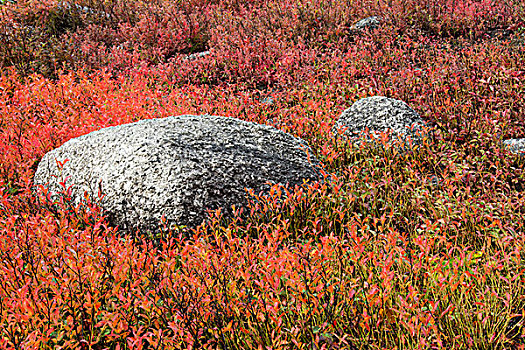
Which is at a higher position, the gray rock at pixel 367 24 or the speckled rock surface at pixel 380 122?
the gray rock at pixel 367 24

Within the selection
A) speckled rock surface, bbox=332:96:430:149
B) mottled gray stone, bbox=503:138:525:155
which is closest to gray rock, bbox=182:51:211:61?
speckled rock surface, bbox=332:96:430:149

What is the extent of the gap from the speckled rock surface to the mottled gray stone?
3.18 ft

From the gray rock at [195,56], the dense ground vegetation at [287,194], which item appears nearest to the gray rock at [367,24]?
the dense ground vegetation at [287,194]

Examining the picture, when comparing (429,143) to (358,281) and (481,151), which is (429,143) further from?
(358,281)

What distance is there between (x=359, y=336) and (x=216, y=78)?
7238mm

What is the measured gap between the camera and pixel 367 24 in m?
9.52

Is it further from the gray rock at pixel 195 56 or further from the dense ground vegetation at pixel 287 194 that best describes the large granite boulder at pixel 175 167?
the gray rock at pixel 195 56

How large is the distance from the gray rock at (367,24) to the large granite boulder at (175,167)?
595cm

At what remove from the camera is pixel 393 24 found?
367 inches

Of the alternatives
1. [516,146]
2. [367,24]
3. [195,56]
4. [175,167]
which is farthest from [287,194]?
[367,24]

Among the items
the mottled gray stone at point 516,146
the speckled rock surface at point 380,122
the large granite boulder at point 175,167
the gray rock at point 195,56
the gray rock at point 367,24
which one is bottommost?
the mottled gray stone at point 516,146

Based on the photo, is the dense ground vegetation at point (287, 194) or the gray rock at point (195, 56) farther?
the gray rock at point (195, 56)

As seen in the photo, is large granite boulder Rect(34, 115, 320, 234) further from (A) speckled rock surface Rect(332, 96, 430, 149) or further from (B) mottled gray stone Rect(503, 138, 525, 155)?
(B) mottled gray stone Rect(503, 138, 525, 155)

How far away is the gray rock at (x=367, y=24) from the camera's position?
9472 mm
